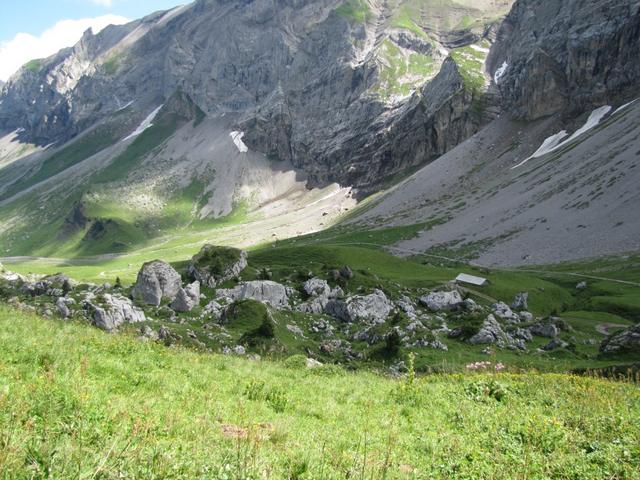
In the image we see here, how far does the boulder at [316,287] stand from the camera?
53.6 metres

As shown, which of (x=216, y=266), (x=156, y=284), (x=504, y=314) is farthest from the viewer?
(x=216, y=266)

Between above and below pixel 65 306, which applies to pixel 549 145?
below

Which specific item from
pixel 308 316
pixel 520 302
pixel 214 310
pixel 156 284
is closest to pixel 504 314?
pixel 520 302

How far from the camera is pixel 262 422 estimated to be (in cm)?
946

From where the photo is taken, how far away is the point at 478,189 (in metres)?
164

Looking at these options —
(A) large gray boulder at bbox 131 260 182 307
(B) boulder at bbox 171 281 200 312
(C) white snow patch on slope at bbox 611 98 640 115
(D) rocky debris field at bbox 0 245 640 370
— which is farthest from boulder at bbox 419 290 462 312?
(C) white snow patch on slope at bbox 611 98 640 115

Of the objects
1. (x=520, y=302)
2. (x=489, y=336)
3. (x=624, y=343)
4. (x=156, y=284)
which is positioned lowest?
(x=520, y=302)

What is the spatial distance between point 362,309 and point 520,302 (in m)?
25.8

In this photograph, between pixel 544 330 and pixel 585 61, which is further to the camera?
pixel 585 61

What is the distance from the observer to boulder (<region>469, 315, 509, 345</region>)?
136 feet

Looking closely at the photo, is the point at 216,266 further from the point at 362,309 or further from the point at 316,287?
the point at 362,309

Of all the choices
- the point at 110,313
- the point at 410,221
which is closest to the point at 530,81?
the point at 410,221

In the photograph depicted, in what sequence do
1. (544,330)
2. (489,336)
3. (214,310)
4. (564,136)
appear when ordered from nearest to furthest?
(489,336) → (544,330) → (214,310) → (564,136)

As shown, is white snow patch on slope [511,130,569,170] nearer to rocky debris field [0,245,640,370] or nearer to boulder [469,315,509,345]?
rocky debris field [0,245,640,370]
